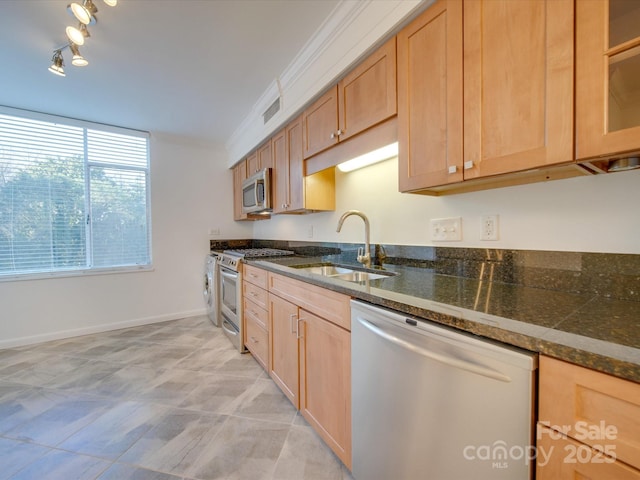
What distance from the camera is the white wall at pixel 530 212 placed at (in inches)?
38.0

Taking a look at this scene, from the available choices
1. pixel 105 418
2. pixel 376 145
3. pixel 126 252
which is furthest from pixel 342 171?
pixel 126 252

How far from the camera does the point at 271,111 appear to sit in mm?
2518

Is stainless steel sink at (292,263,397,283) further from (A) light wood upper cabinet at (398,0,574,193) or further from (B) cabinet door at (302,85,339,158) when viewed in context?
(B) cabinet door at (302,85,339,158)

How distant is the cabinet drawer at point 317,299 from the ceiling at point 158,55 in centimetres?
159

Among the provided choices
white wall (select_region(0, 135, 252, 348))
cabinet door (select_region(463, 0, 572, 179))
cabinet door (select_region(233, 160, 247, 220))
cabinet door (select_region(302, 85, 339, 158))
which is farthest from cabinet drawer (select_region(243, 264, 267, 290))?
white wall (select_region(0, 135, 252, 348))

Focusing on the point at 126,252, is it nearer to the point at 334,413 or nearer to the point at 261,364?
the point at 261,364

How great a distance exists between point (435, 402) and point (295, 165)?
191cm

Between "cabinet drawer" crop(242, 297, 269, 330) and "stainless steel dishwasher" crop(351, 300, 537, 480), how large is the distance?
1.09 metres

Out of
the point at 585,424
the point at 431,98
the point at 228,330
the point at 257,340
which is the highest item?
the point at 431,98

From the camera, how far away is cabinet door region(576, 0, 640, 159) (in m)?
0.73

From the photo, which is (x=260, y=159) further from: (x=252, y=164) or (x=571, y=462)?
(x=571, y=462)

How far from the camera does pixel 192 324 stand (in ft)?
11.5

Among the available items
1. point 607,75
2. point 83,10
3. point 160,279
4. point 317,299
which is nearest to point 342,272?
point 317,299

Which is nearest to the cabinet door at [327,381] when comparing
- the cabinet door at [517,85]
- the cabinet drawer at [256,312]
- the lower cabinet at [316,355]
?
the lower cabinet at [316,355]
